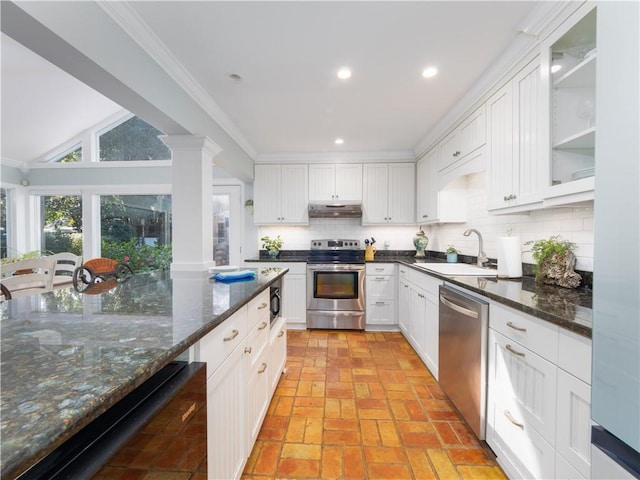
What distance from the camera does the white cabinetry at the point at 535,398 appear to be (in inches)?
38.6

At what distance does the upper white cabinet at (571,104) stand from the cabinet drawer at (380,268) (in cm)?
214

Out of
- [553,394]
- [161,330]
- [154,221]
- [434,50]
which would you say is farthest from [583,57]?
[154,221]

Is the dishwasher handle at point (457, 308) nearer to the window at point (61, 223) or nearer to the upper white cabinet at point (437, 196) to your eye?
the upper white cabinet at point (437, 196)

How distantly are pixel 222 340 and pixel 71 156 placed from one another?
18.0ft

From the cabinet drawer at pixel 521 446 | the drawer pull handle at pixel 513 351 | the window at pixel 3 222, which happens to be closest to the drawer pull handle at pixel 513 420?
the cabinet drawer at pixel 521 446

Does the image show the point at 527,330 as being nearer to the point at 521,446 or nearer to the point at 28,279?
the point at 521,446

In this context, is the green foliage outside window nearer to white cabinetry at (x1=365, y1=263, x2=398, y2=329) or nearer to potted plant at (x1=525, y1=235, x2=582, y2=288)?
white cabinetry at (x1=365, y1=263, x2=398, y2=329)

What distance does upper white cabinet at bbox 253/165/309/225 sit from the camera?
13.1 ft

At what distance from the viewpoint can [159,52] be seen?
5.75ft

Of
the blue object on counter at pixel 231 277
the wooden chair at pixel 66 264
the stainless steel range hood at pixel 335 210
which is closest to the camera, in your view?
the blue object on counter at pixel 231 277

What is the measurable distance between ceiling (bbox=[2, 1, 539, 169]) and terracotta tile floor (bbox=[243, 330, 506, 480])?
2.28 metres

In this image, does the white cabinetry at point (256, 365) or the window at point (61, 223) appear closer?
the white cabinetry at point (256, 365)

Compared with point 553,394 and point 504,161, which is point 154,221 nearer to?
point 504,161

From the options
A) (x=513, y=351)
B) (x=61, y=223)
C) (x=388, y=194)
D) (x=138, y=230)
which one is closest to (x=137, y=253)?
(x=138, y=230)
